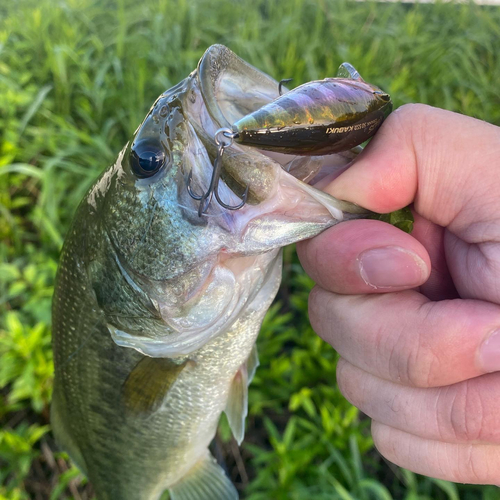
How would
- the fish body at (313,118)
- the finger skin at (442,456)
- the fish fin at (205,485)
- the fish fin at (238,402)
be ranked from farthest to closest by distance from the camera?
the fish fin at (205,485)
the fish fin at (238,402)
the finger skin at (442,456)
the fish body at (313,118)

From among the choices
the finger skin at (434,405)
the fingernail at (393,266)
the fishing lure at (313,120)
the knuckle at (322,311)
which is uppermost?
the fishing lure at (313,120)

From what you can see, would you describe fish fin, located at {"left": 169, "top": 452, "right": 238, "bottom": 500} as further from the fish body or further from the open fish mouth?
the fish body

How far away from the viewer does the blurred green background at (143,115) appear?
5.84ft

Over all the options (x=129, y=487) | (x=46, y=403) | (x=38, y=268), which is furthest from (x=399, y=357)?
(x=38, y=268)

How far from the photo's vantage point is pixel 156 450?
1.39 metres

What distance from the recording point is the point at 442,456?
1000 millimetres

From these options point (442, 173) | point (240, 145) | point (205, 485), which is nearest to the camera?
point (240, 145)

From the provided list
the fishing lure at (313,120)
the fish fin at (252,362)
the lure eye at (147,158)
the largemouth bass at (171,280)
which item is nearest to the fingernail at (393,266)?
the largemouth bass at (171,280)

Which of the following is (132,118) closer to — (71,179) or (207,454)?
(71,179)

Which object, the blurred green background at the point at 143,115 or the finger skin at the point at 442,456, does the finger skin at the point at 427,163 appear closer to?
the finger skin at the point at 442,456

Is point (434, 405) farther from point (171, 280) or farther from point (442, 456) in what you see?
point (171, 280)

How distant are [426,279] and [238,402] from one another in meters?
0.76

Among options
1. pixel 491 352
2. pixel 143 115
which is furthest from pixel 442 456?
pixel 143 115

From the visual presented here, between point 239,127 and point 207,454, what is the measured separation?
136cm
